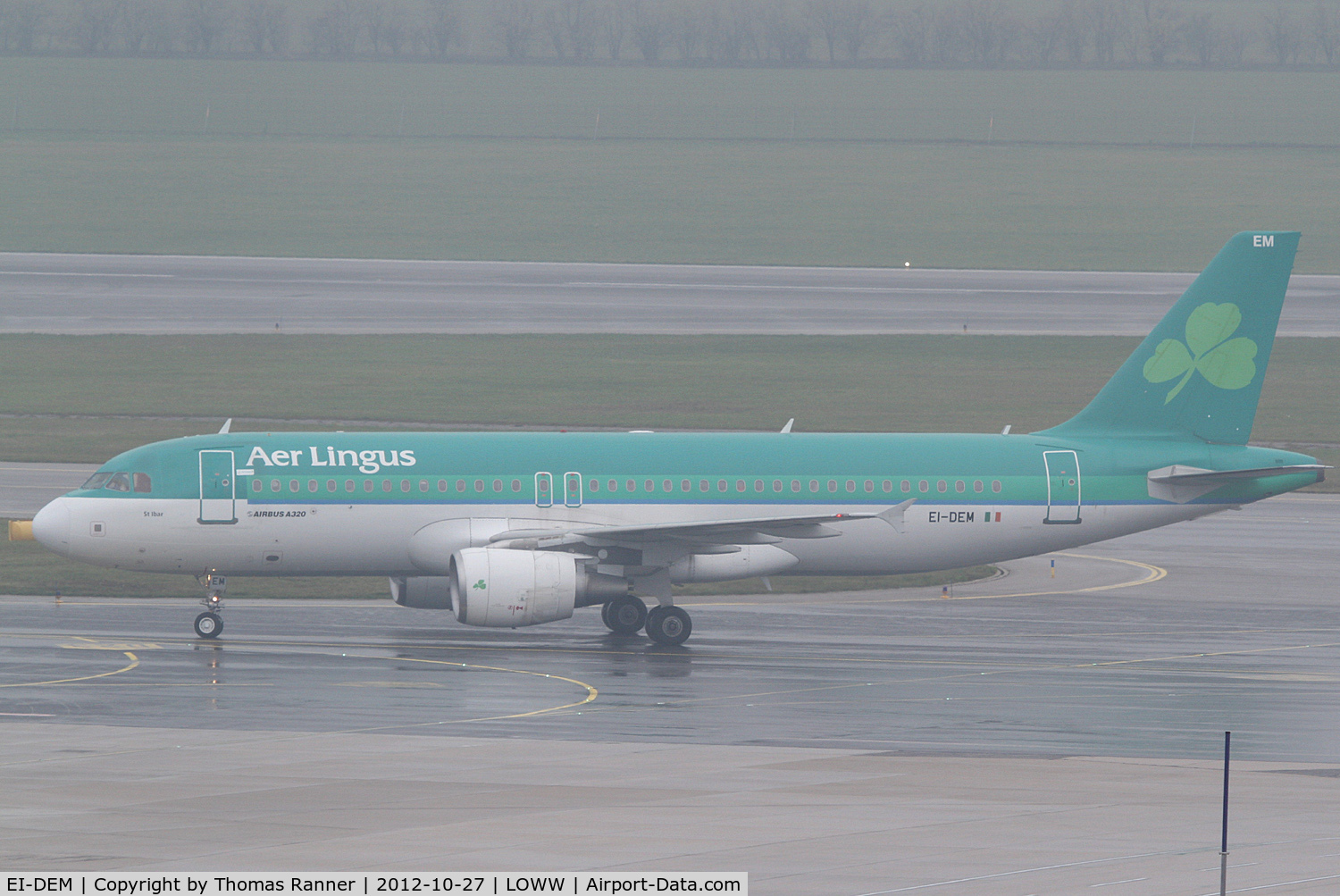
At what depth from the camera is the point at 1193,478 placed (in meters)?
37.4

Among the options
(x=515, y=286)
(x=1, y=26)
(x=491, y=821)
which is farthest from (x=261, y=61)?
(x=491, y=821)

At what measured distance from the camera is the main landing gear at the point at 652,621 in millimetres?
34906

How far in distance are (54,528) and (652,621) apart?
1207 centimetres

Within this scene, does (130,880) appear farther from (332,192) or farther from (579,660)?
(332,192)

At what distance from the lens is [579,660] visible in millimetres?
33188

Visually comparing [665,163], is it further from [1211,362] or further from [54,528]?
[54,528]

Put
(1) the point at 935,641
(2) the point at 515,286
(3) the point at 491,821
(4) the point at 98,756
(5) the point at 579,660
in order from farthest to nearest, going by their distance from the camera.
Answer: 1. (2) the point at 515,286
2. (1) the point at 935,641
3. (5) the point at 579,660
4. (4) the point at 98,756
5. (3) the point at 491,821

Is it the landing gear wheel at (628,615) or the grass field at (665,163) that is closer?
the landing gear wheel at (628,615)

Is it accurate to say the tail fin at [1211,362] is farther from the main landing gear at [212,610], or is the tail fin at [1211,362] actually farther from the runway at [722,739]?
the main landing gear at [212,610]

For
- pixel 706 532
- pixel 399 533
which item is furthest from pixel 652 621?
pixel 399 533

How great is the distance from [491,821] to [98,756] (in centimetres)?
672
